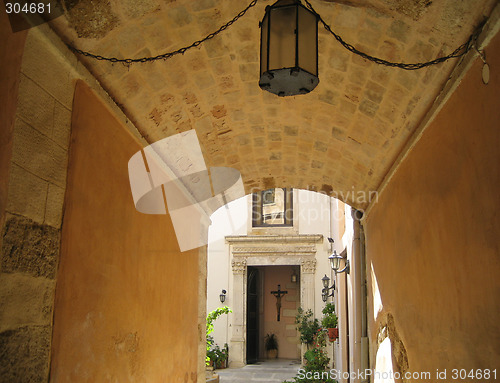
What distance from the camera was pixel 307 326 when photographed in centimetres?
1188

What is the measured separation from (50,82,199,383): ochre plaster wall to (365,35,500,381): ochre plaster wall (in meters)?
1.99

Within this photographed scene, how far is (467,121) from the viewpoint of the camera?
7.53 feet

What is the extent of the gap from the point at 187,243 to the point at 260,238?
825 cm

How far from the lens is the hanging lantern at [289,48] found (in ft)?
7.12

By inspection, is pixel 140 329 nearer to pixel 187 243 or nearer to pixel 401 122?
pixel 187 243

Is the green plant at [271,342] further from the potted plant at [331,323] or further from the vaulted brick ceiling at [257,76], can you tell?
the vaulted brick ceiling at [257,76]

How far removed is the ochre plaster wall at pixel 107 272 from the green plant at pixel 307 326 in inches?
309

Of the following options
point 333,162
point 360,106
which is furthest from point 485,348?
point 333,162

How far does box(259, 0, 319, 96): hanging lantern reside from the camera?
2.17 m
